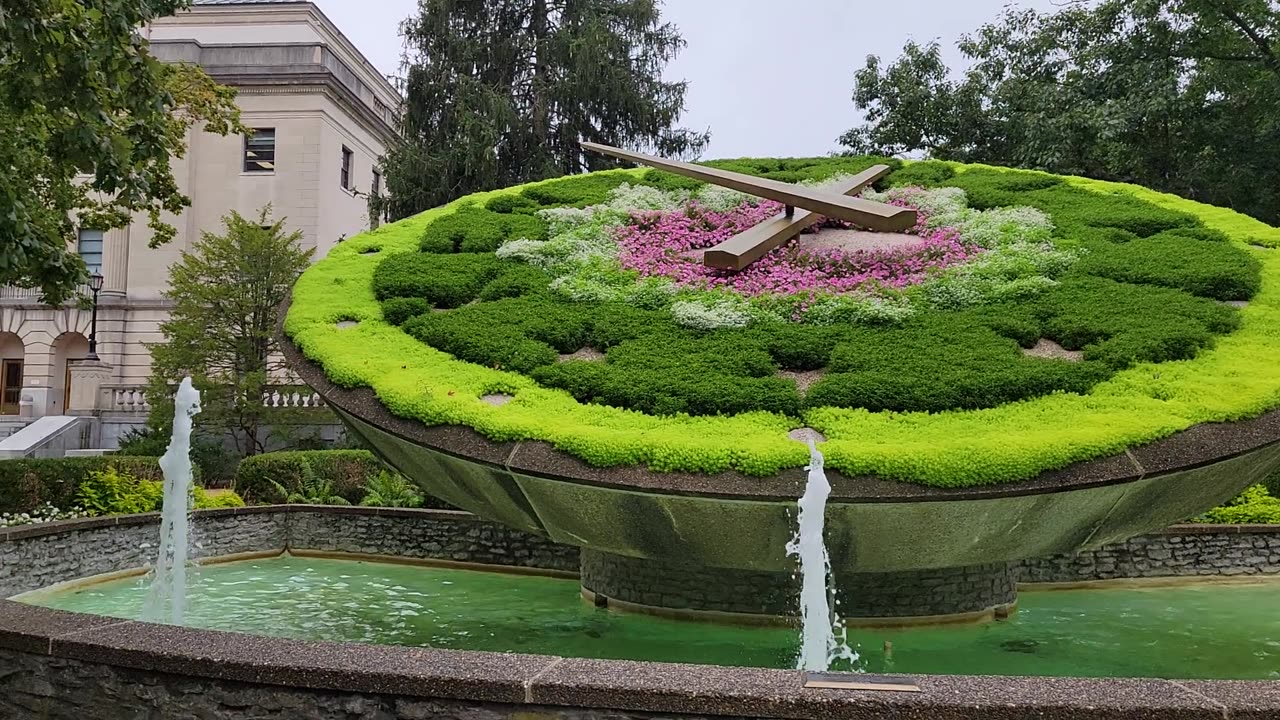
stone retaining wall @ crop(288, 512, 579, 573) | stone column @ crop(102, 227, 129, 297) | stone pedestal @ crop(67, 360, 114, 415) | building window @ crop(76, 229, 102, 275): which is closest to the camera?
stone retaining wall @ crop(288, 512, 579, 573)

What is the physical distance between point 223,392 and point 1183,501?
60.0ft

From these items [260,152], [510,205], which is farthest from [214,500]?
[260,152]

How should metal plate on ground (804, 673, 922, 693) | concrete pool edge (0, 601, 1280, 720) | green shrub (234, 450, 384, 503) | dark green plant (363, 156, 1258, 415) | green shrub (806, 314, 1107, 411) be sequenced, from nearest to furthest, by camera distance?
concrete pool edge (0, 601, 1280, 720), metal plate on ground (804, 673, 922, 693), green shrub (806, 314, 1107, 411), dark green plant (363, 156, 1258, 415), green shrub (234, 450, 384, 503)

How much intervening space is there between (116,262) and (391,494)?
20.9 metres

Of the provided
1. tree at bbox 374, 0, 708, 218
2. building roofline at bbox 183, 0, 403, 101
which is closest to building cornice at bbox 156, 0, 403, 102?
building roofline at bbox 183, 0, 403, 101

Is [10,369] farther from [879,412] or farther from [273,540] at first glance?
[879,412]

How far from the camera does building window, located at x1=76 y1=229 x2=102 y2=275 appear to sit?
101 ft

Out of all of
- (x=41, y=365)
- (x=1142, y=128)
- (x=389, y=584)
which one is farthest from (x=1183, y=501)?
(x=41, y=365)

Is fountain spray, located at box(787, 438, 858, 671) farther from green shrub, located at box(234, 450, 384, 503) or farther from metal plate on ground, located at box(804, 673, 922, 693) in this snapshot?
green shrub, located at box(234, 450, 384, 503)

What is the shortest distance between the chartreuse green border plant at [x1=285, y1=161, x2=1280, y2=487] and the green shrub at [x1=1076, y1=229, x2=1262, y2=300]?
0.7 inches

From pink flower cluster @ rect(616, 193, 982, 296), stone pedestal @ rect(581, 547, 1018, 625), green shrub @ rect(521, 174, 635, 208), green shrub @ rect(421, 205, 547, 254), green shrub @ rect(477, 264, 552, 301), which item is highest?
green shrub @ rect(521, 174, 635, 208)

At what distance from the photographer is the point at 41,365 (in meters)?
30.6

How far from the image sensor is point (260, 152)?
30875 millimetres

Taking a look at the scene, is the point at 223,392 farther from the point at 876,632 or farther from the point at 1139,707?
the point at 1139,707
